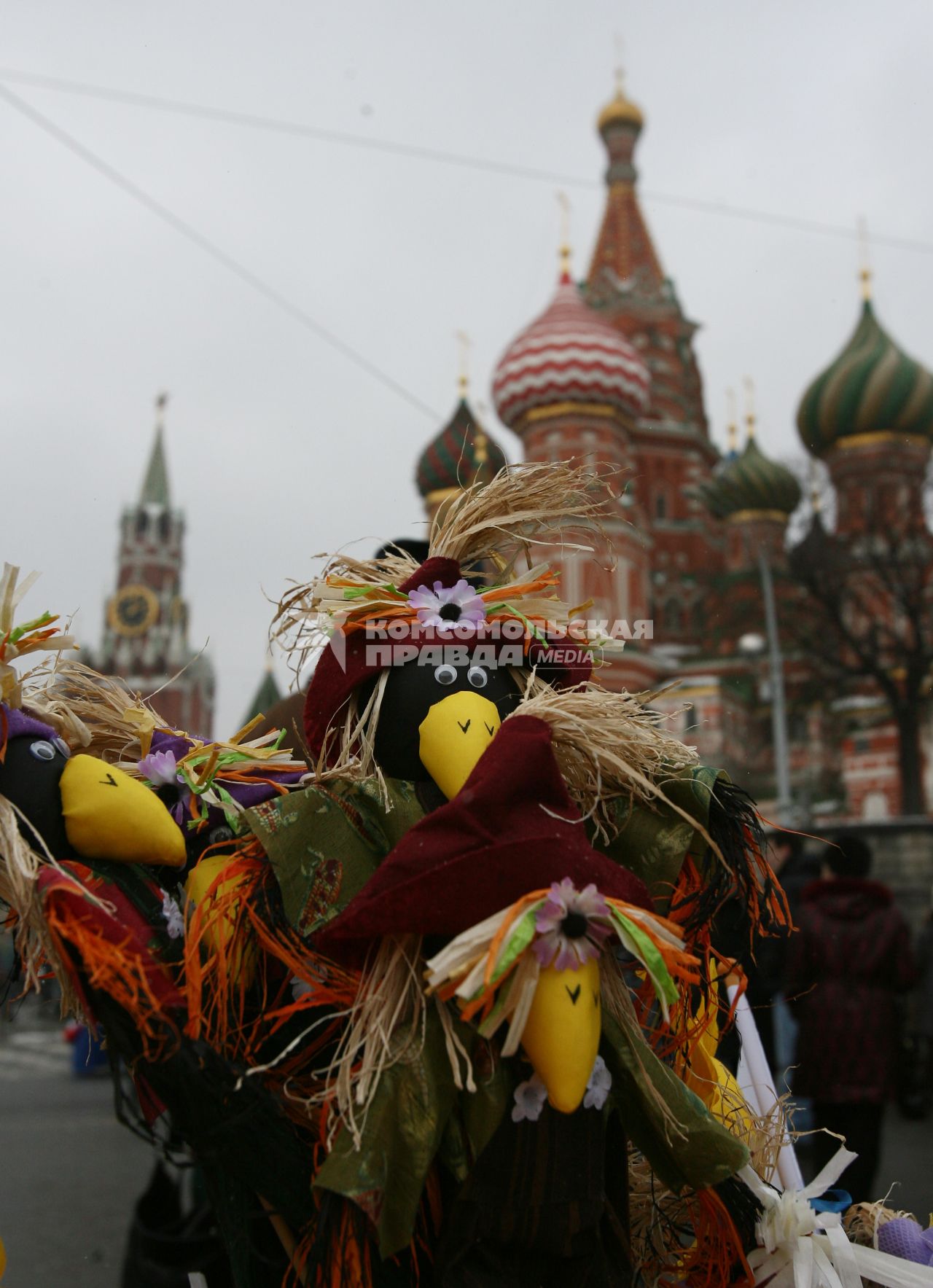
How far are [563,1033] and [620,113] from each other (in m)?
31.8

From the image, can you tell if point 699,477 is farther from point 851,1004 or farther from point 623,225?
point 851,1004

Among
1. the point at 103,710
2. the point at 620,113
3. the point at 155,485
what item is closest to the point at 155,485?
the point at 155,485

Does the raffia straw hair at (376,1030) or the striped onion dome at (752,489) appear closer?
the raffia straw hair at (376,1030)

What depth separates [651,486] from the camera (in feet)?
91.7

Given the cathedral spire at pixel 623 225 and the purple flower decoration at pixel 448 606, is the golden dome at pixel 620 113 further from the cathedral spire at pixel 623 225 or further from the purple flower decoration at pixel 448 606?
the purple flower decoration at pixel 448 606

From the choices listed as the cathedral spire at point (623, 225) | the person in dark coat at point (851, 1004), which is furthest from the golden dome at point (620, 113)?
the person in dark coat at point (851, 1004)

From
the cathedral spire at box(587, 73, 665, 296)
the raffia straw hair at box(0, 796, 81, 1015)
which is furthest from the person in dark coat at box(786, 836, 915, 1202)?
the cathedral spire at box(587, 73, 665, 296)

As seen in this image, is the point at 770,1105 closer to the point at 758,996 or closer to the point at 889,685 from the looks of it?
the point at 758,996

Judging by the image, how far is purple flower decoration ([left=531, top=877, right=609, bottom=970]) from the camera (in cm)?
179

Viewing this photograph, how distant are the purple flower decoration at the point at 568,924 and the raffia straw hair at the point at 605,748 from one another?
22cm

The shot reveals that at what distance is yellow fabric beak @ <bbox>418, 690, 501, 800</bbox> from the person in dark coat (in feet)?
9.54

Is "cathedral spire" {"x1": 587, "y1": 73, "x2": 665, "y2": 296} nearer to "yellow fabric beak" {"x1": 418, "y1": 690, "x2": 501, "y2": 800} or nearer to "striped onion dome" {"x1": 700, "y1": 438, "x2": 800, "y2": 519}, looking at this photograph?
"striped onion dome" {"x1": 700, "y1": 438, "x2": 800, "y2": 519}

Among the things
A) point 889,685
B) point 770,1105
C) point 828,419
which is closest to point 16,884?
point 770,1105

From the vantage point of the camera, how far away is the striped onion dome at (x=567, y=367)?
19.5 m
